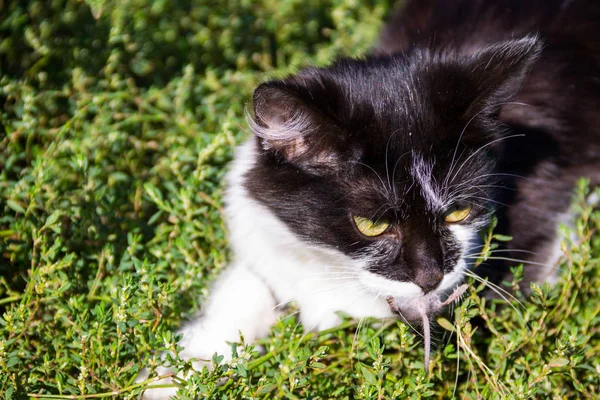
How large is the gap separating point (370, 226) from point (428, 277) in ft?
0.68

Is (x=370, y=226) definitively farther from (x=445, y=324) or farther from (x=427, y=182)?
(x=445, y=324)

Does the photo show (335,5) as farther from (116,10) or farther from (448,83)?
(448,83)

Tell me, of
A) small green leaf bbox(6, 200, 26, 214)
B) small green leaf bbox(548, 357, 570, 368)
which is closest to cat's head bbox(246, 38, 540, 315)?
small green leaf bbox(548, 357, 570, 368)

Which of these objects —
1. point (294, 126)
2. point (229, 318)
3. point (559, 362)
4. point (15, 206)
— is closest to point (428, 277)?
point (559, 362)

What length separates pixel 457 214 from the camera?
1.91 meters

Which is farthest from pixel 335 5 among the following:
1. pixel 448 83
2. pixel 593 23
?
pixel 448 83

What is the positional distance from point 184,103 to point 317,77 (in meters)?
1.24

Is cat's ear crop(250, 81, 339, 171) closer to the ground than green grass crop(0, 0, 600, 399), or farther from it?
farther from it

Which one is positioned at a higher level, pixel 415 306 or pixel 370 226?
pixel 370 226

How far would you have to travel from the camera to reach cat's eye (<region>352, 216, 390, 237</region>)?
183cm

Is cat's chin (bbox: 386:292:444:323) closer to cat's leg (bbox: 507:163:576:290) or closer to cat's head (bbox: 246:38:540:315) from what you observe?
cat's head (bbox: 246:38:540:315)

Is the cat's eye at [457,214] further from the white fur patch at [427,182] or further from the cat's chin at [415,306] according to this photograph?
the cat's chin at [415,306]

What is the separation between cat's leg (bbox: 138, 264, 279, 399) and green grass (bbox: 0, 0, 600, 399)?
0.07 metres

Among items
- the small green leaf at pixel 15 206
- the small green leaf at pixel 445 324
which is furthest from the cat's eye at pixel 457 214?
the small green leaf at pixel 15 206
